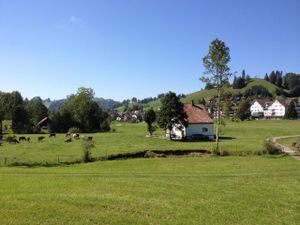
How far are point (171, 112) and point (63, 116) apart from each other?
44.8 metres

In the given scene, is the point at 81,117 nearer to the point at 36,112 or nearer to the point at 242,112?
the point at 36,112

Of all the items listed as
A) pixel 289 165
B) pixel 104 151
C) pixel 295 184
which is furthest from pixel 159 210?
pixel 104 151

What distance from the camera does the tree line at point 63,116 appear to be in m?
102

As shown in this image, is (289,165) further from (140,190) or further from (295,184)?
(140,190)

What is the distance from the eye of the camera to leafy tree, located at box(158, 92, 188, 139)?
68188mm

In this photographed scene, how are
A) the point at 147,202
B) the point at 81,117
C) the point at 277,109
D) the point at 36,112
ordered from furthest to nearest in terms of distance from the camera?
the point at 277,109
the point at 36,112
the point at 81,117
the point at 147,202

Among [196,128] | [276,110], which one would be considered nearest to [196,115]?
[196,128]

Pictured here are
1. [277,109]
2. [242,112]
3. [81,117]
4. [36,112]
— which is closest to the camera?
[81,117]

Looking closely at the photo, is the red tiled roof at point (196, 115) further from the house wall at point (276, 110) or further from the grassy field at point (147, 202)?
the house wall at point (276, 110)

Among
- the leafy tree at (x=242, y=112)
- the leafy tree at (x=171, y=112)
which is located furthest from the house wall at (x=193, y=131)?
the leafy tree at (x=242, y=112)

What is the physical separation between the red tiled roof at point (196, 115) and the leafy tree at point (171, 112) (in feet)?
15.3

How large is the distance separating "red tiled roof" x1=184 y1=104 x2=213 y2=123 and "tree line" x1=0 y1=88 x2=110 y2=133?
35684mm

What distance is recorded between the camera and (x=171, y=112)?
224 feet

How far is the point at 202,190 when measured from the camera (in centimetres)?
2036
